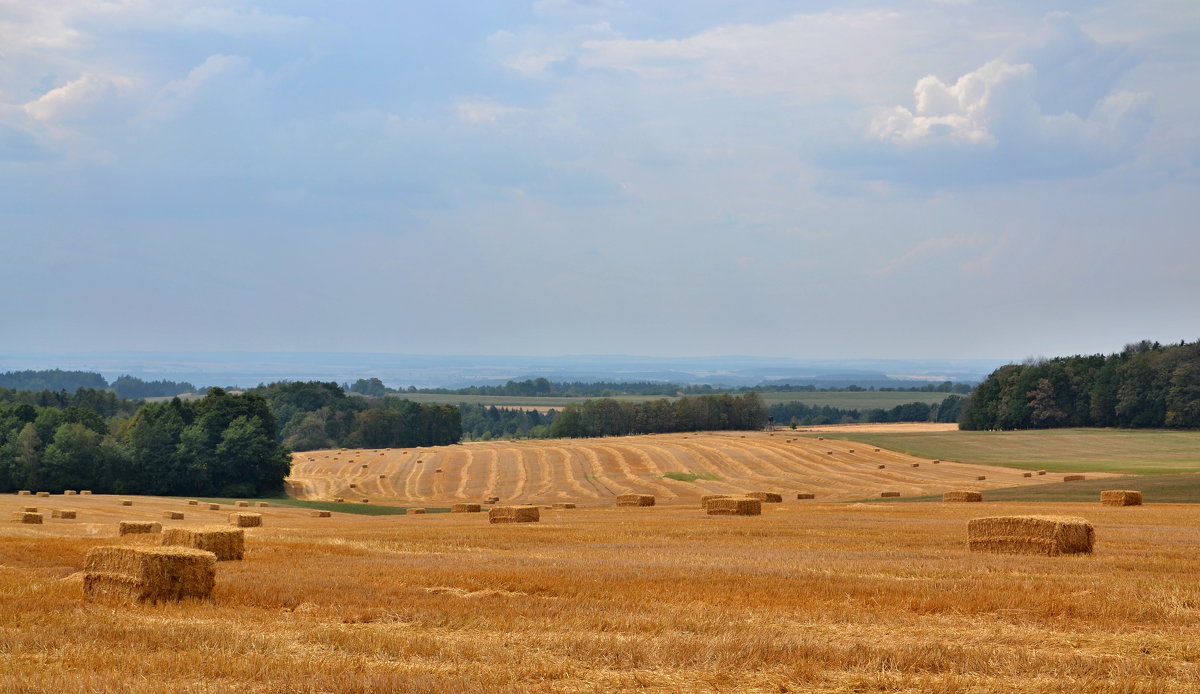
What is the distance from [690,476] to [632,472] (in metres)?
6.20

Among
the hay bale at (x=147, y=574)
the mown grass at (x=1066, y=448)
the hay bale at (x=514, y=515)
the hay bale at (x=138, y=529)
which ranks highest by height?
the hay bale at (x=147, y=574)

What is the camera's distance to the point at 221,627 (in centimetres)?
1327

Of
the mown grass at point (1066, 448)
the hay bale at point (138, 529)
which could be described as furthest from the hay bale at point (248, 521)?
the mown grass at point (1066, 448)

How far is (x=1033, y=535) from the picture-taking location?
22969mm

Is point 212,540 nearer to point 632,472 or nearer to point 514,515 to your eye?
point 514,515

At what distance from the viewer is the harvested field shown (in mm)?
75625

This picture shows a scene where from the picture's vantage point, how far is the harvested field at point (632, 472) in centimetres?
7562

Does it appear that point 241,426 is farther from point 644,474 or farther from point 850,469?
point 850,469

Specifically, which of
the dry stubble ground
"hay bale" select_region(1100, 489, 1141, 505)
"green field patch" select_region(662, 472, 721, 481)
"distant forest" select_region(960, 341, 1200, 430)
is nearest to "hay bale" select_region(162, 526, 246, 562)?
the dry stubble ground

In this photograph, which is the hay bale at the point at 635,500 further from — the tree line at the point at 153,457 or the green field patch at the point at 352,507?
the tree line at the point at 153,457

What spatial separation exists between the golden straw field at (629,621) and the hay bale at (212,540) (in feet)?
1.94

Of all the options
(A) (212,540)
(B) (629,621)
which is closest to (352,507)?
(A) (212,540)

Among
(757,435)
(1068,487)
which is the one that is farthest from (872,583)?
(757,435)

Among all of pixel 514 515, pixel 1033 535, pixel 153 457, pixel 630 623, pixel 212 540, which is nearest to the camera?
pixel 630 623
